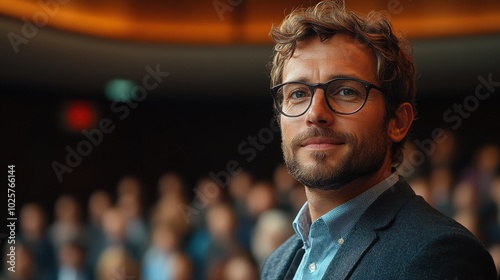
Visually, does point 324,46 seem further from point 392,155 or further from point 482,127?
point 482,127

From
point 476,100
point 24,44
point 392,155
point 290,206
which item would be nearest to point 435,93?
point 476,100

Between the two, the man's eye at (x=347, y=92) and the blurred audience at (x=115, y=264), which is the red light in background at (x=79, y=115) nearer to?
the blurred audience at (x=115, y=264)

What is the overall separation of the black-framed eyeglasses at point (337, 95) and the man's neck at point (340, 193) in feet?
0.38

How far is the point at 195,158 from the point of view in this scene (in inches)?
178

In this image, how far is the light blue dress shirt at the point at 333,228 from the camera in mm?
1099

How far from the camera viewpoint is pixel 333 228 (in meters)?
1.11

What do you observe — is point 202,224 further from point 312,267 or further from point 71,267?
point 312,267

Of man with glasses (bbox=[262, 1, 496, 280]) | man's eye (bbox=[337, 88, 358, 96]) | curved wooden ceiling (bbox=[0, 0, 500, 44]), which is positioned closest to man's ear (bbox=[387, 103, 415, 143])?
man with glasses (bbox=[262, 1, 496, 280])

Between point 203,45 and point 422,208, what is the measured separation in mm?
3115

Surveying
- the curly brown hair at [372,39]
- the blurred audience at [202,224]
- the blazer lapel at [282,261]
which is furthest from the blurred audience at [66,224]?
the curly brown hair at [372,39]

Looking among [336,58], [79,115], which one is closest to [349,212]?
[336,58]

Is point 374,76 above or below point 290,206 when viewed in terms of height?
below

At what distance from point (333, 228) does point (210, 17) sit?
303 centimetres

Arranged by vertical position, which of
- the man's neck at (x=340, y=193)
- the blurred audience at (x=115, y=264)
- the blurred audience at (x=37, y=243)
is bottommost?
the man's neck at (x=340, y=193)
